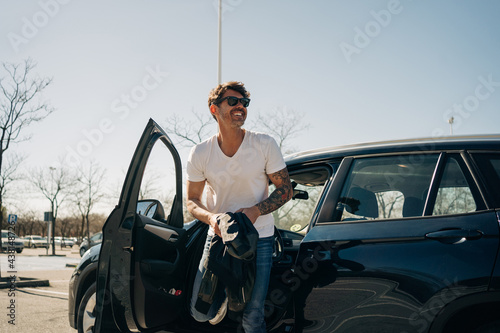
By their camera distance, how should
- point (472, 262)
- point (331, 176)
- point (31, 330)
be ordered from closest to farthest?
point (472, 262) < point (331, 176) < point (31, 330)

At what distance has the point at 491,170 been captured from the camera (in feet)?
7.36

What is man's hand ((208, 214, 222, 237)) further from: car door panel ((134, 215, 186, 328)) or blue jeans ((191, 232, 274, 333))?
car door panel ((134, 215, 186, 328))

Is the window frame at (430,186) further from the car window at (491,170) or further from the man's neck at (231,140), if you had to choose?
the man's neck at (231,140)

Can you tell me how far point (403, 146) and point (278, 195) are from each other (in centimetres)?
83

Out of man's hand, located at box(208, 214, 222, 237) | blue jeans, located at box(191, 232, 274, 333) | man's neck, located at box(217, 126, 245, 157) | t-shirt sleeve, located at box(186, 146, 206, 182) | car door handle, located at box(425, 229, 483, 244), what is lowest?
blue jeans, located at box(191, 232, 274, 333)

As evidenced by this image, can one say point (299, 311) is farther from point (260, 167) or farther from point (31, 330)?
point (31, 330)

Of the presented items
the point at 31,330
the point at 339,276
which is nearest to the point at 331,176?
the point at 339,276

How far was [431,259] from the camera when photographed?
2148 millimetres

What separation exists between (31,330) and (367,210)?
445 cm

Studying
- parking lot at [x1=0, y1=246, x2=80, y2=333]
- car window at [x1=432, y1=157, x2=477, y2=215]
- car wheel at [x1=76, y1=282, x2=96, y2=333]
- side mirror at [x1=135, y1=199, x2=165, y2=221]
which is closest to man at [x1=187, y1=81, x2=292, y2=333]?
side mirror at [x1=135, y1=199, x2=165, y2=221]

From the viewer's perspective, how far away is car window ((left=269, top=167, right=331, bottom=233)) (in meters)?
3.17

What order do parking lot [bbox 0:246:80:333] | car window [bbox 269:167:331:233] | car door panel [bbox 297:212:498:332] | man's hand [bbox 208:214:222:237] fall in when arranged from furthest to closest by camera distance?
parking lot [bbox 0:246:80:333]
car window [bbox 269:167:331:233]
man's hand [bbox 208:214:222:237]
car door panel [bbox 297:212:498:332]

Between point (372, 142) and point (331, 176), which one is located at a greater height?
point (372, 142)

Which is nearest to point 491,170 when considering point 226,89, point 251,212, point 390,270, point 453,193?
point 453,193
